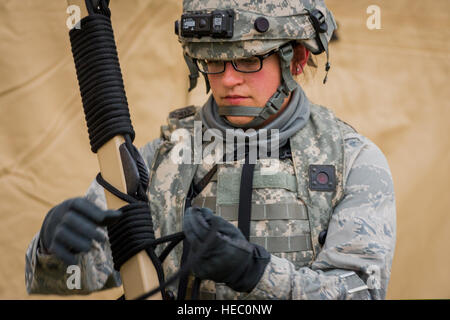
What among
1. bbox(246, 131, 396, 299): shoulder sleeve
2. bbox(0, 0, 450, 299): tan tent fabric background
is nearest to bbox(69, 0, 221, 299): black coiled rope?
bbox(246, 131, 396, 299): shoulder sleeve

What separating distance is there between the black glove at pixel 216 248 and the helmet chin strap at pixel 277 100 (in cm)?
42

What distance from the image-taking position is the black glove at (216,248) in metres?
1.34

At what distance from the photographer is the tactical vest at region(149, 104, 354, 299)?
66.3 inches

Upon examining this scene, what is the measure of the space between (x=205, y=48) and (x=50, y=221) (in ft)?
2.07

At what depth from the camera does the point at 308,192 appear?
1696 mm

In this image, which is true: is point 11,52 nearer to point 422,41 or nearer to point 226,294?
point 226,294

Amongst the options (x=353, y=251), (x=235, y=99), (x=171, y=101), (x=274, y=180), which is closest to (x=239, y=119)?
(x=235, y=99)

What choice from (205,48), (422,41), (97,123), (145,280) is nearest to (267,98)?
(205,48)

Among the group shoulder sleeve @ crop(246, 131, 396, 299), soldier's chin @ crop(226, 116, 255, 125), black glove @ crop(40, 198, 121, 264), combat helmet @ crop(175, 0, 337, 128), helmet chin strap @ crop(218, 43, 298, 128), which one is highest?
combat helmet @ crop(175, 0, 337, 128)

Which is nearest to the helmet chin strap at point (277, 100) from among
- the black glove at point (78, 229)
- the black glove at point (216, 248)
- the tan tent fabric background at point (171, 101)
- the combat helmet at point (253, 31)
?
the combat helmet at point (253, 31)

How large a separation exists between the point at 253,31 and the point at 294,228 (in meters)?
0.55

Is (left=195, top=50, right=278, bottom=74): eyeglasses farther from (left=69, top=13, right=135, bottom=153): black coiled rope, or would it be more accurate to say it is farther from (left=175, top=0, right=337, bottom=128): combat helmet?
(left=69, top=13, right=135, bottom=153): black coiled rope

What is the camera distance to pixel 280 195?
1.71m

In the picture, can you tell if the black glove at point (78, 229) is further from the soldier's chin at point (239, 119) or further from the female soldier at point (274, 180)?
the soldier's chin at point (239, 119)
